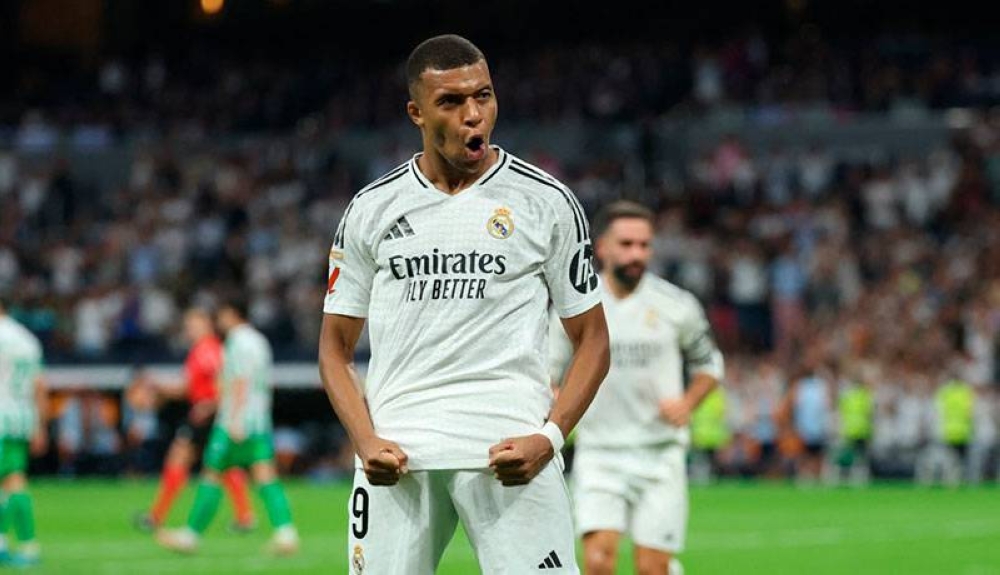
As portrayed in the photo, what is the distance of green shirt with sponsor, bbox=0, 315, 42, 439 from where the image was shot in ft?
56.5

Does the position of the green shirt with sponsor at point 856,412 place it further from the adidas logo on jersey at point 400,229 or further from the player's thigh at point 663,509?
the adidas logo on jersey at point 400,229

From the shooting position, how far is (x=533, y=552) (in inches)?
235

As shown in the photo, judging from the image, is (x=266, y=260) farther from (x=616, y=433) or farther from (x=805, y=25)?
(x=616, y=433)

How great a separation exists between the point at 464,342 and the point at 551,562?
2.44ft

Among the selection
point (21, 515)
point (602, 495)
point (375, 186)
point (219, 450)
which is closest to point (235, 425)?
point (219, 450)

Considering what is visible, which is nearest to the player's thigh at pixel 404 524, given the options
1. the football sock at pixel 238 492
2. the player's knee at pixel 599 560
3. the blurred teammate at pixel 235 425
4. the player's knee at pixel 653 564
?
the player's knee at pixel 599 560

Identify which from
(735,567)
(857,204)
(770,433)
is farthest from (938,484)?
(735,567)

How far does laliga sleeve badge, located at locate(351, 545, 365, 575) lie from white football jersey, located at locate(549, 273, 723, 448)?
14.9ft

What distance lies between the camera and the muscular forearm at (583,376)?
19.8 ft

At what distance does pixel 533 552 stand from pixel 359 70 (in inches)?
1433

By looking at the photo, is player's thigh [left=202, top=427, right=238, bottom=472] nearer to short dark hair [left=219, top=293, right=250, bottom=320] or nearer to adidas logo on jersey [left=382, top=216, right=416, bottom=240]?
short dark hair [left=219, top=293, right=250, bottom=320]

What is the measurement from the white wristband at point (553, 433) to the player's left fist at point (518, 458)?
0.04 metres

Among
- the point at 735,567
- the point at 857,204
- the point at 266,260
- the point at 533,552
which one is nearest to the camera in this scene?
the point at 533,552

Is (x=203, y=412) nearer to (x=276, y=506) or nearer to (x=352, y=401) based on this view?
(x=276, y=506)
